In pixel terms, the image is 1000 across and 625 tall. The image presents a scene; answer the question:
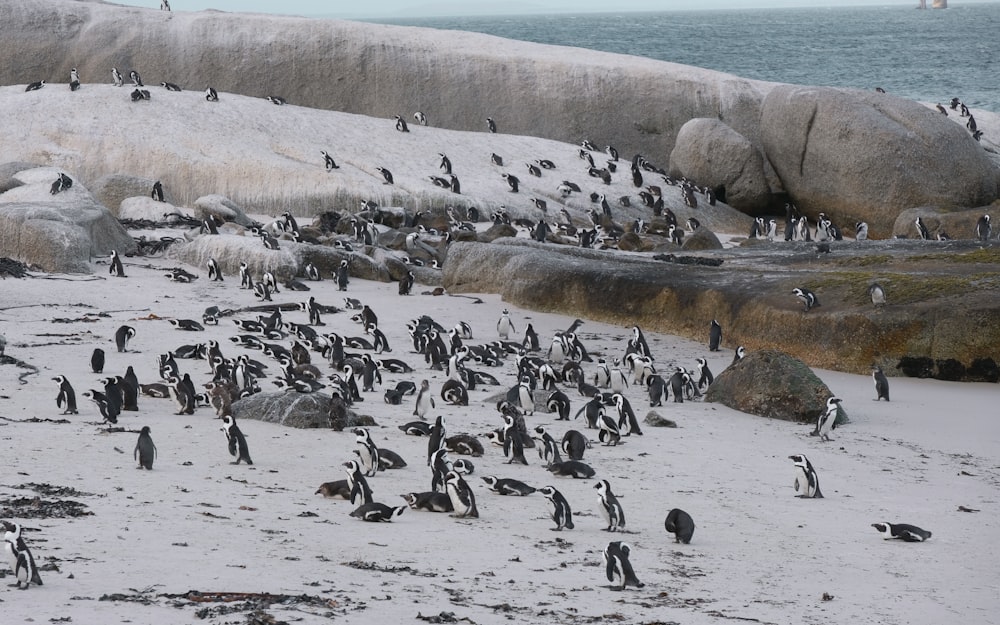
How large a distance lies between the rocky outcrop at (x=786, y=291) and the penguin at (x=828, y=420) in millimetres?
2855

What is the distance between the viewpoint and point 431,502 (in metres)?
8.79

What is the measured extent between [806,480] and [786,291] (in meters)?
6.85

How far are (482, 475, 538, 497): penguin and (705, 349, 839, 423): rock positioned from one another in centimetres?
410

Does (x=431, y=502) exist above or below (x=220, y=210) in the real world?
below

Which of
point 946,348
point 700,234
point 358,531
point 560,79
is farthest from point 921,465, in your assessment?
point 560,79

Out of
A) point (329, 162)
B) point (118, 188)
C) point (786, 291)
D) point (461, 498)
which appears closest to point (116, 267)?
point (118, 188)

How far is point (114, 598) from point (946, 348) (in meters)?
10.9

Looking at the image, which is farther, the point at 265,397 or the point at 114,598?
the point at 265,397

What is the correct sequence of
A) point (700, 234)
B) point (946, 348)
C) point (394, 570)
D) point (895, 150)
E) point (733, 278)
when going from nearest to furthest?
point (394, 570), point (946, 348), point (733, 278), point (700, 234), point (895, 150)

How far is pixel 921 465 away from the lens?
1094 centimetres

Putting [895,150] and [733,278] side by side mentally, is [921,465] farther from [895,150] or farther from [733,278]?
[895,150]

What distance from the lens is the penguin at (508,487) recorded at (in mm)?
9391

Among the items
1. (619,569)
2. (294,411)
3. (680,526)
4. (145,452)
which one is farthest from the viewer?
(294,411)

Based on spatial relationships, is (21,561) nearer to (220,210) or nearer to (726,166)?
(220,210)
